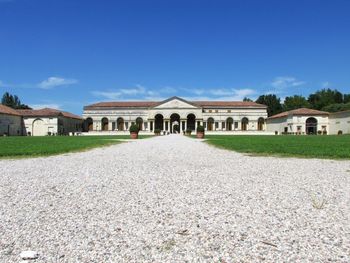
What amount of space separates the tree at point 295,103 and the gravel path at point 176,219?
90218mm

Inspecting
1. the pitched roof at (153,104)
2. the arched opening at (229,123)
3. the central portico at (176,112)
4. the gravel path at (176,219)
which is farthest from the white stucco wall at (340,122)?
the gravel path at (176,219)

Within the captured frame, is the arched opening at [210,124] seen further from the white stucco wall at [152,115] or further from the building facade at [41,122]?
the building facade at [41,122]

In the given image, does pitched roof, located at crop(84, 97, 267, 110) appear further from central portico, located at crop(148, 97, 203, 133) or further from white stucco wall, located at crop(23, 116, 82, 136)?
white stucco wall, located at crop(23, 116, 82, 136)

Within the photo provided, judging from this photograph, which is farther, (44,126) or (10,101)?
(10,101)

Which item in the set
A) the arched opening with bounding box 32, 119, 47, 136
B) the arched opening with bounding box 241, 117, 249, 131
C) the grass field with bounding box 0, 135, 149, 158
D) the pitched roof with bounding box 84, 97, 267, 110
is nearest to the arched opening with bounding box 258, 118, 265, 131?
the arched opening with bounding box 241, 117, 249, 131

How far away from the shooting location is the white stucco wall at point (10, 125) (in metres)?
52.5

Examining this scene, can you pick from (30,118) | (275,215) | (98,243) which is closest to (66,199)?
(98,243)

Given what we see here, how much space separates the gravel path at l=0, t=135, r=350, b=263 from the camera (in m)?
2.47

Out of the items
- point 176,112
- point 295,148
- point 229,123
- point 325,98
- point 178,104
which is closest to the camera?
point 295,148

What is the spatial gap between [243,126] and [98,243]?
77087 mm

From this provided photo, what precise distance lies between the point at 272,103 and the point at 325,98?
1551cm

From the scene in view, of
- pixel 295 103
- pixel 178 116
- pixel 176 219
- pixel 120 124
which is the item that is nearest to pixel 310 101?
pixel 295 103

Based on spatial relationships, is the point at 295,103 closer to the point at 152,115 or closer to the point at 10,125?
the point at 152,115

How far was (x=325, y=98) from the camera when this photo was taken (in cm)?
8588
